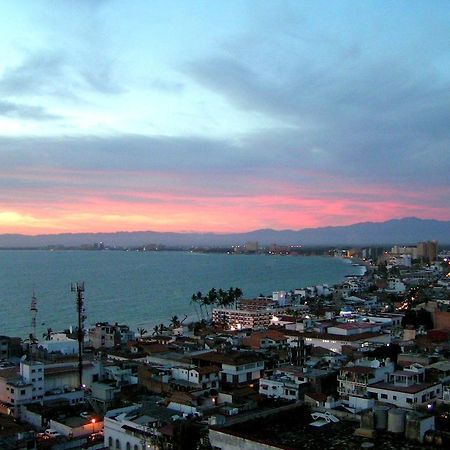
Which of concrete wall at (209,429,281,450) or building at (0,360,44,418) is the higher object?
concrete wall at (209,429,281,450)

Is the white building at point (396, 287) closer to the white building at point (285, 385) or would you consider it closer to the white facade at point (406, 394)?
the white building at point (285, 385)

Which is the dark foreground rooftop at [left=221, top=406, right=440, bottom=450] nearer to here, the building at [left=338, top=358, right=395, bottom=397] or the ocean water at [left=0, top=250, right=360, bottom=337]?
the building at [left=338, top=358, right=395, bottom=397]

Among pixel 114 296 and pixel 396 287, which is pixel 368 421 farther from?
pixel 114 296

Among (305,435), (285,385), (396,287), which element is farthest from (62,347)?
(396,287)

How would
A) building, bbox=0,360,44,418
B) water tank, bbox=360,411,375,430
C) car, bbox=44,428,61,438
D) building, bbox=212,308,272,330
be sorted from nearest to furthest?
water tank, bbox=360,411,375,430 → car, bbox=44,428,61,438 → building, bbox=0,360,44,418 → building, bbox=212,308,272,330

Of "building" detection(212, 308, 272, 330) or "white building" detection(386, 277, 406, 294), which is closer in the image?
"building" detection(212, 308, 272, 330)

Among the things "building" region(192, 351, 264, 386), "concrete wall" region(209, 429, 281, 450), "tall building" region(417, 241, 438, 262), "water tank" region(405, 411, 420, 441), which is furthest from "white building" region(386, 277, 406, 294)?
"tall building" region(417, 241, 438, 262)

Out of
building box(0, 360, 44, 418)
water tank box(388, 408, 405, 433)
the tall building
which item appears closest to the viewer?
water tank box(388, 408, 405, 433)

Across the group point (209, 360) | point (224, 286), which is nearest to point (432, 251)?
point (224, 286)

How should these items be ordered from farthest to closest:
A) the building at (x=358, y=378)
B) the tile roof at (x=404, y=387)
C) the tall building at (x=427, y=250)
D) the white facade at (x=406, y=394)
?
the tall building at (x=427, y=250) → the building at (x=358, y=378) → the tile roof at (x=404, y=387) → the white facade at (x=406, y=394)

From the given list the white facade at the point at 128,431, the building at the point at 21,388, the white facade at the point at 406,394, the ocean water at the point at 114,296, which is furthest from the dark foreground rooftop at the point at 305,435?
the ocean water at the point at 114,296
